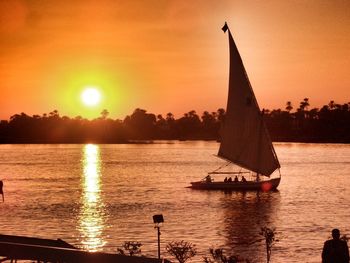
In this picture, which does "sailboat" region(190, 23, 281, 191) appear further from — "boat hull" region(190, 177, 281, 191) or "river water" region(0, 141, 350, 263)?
"river water" region(0, 141, 350, 263)

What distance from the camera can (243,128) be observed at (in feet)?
238

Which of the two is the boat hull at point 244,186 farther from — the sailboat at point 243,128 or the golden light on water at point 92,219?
the golden light on water at point 92,219

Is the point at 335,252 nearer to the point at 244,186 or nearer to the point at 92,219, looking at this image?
the point at 92,219

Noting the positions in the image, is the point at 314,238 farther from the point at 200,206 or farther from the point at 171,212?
the point at 200,206

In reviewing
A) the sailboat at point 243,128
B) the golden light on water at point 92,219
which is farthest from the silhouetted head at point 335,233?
the sailboat at point 243,128

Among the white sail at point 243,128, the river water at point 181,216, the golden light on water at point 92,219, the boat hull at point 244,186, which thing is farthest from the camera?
the boat hull at point 244,186

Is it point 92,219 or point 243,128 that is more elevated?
point 243,128

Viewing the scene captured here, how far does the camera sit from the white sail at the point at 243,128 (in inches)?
2817

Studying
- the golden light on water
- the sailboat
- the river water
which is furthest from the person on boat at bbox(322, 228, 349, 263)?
the sailboat

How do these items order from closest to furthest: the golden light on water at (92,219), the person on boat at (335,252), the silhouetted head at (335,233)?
the silhouetted head at (335,233) < the person on boat at (335,252) < the golden light on water at (92,219)

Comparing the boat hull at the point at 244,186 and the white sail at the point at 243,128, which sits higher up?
the white sail at the point at 243,128

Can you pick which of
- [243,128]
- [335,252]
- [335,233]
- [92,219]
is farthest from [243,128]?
[335,233]

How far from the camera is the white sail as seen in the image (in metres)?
71.6

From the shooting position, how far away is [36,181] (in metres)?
114
